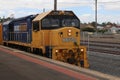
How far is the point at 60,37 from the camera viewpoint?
20906 millimetres

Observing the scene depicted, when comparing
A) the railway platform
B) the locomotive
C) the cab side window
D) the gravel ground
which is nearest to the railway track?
the gravel ground

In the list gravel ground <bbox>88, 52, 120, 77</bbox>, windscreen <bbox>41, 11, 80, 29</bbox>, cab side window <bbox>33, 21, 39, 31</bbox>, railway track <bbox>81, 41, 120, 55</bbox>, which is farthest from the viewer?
railway track <bbox>81, 41, 120, 55</bbox>

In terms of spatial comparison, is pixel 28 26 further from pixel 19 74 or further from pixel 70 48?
pixel 19 74

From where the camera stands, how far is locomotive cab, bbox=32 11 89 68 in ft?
67.5

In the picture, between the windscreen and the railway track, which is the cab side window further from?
the railway track

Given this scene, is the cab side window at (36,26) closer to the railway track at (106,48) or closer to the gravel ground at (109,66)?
the gravel ground at (109,66)

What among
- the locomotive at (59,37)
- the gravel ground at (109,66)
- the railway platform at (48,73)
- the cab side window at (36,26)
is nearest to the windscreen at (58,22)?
the locomotive at (59,37)

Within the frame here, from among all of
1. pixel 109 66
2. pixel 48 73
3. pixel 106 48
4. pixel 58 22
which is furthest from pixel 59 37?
pixel 106 48

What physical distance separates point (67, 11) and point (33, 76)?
30.3 feet

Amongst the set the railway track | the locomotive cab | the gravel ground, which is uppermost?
the locomotive cab

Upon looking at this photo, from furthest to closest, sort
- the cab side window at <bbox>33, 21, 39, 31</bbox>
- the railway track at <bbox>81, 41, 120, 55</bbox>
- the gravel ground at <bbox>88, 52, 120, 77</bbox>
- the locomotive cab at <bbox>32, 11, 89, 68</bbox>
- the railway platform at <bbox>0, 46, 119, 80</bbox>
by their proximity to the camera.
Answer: the railway track at <bbox>81, 41, 120, 55</bbox> → the cab side window at <bbox>33, 21, 39, 31</bbox> → the locomotive cab at <bbox>32, 11, 89, 68</bbox> → the gravel ground at <bbox>88, 52, 120, 77</bbox> → the railway platform at <bbox>0, 46, 119, 80</bbox>

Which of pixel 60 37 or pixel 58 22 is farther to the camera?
pixel 58 22

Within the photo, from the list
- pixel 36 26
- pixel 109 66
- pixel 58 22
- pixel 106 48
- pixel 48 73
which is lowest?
pixel 109 66

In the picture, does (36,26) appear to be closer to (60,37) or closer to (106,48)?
(60,37)
